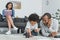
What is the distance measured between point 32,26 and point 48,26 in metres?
0.41

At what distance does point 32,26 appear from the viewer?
211 inches

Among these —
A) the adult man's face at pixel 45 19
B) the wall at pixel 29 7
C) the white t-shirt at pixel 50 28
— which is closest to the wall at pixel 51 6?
the wall at pixel 29 7

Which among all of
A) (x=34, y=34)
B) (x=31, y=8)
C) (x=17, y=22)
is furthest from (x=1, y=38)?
(x=31, y=8)

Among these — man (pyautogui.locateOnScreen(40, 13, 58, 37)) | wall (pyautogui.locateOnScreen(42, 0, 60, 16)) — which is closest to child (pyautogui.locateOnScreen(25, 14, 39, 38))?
man (pyautogui.locateOnScreen(40, 13, 58, 37))

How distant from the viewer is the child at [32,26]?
17.0 ft

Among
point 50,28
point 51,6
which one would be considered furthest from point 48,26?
point 51,6

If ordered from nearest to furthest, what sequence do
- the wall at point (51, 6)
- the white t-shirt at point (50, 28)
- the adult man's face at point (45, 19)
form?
1. the adult man's face at point (45, 19)
2. the white t-shirt at point (50, 28)
3. the wall at point (51, 6)

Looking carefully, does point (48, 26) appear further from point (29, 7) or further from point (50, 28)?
point (29, 7)

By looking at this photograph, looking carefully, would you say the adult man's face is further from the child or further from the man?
the child

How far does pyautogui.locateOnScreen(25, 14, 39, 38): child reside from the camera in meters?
5.18

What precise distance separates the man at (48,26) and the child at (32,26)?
6.3 inches

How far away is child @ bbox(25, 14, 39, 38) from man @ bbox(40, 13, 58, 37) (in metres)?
0.16

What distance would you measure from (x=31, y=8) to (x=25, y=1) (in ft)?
1.19

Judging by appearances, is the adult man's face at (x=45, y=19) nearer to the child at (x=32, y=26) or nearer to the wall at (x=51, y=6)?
the child at (x=32, y=26)
